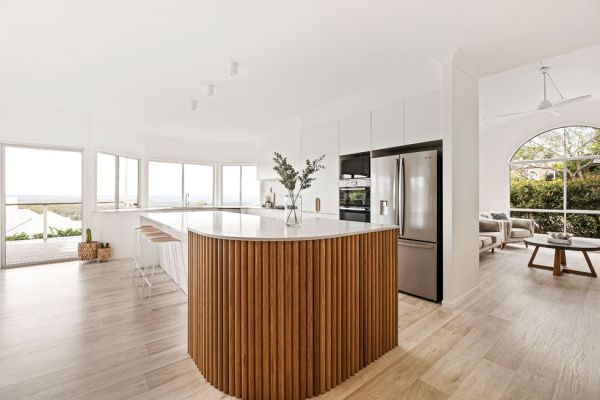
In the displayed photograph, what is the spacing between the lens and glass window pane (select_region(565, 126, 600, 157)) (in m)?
6.02

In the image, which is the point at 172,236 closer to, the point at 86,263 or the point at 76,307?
the point at 76,307

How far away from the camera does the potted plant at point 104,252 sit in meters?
4.88

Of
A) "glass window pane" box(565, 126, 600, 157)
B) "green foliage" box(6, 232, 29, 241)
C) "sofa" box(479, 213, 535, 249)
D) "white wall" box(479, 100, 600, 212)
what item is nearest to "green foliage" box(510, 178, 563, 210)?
"white wall" box(479, 100, 600, 212)

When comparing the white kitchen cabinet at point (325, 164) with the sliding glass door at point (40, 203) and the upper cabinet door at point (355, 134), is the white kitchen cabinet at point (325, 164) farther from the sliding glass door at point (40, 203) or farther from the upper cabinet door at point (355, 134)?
the sliding glass door at point (40, 203)

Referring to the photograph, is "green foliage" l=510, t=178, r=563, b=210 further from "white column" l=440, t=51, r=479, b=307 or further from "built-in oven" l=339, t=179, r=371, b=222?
"built-in oven" l=339, t=179, r=371, b=222

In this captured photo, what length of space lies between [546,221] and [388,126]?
6.28m

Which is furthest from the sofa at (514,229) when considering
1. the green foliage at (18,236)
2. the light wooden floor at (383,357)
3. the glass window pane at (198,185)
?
the green foliage at (18,236)

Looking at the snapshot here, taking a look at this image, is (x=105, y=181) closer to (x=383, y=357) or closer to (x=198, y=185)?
(x=198, y=185)

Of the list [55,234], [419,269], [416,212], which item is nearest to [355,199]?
[416,212]

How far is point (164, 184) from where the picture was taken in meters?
6.62

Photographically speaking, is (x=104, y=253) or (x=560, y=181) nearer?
(x=104, y=253)

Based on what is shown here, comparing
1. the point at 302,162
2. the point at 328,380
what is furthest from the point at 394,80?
the point at 328,380

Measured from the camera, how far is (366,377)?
71.4 inches

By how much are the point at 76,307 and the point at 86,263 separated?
2283 millimetres
